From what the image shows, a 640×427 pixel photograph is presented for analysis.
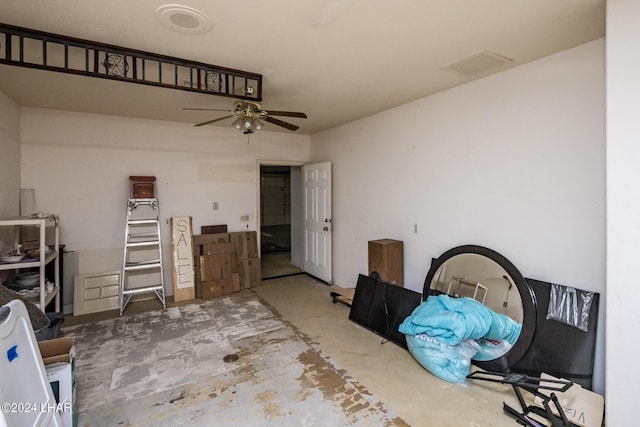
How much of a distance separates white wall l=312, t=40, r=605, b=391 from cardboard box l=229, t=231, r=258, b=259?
2.06 m

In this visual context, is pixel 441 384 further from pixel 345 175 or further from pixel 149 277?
pixel 149 277

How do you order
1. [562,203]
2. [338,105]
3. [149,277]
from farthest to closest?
1. [149,277]
2. [338,105]
3. [562,203]

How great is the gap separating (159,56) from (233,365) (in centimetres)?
257

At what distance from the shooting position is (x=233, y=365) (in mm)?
2699

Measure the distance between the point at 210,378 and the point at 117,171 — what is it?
3.18 metres

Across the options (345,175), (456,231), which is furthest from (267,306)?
(456,231)

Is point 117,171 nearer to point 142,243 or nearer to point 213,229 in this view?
point 142,243

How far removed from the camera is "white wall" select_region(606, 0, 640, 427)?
5.49ft

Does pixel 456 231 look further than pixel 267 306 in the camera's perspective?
No

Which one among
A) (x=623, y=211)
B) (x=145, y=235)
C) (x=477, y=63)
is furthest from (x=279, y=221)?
(x=623, y=211)

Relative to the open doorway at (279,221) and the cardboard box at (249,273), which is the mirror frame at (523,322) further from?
the open doorway at (279,221)

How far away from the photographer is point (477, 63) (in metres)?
2.54

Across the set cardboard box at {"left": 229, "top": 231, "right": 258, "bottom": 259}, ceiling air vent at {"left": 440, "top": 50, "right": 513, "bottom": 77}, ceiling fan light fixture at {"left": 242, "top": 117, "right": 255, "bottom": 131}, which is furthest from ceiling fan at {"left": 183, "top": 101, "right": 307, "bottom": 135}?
cardboard box at {"left": 229, "top": 231, "right": 258, "bottom": 259}

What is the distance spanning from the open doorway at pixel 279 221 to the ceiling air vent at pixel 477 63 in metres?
3.84
